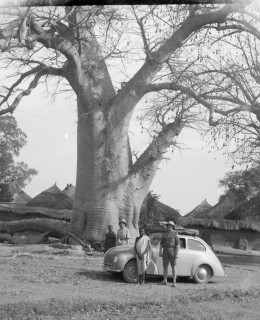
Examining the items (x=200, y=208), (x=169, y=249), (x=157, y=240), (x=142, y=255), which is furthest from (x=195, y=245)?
(x=200, y=208)

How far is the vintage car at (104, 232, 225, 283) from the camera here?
12391 mm

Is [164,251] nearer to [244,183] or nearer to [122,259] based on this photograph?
[122,259]

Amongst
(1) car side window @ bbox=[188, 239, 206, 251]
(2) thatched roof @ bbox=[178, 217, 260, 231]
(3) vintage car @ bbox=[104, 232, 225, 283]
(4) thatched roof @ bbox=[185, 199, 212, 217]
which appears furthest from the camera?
(4) thatched roof @ bbox=[185, 199, 212, 217]

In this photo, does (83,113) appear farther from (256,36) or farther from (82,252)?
(256,36)

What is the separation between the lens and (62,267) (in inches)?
533

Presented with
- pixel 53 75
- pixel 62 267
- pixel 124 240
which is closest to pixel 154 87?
pixel 53 75

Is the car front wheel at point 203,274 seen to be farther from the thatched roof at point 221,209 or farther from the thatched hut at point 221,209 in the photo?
the thatched roof at point 221,209

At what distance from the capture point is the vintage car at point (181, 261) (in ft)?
40.7

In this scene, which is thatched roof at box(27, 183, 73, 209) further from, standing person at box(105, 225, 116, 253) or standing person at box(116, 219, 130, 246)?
standing person at box(116, 219, 130, 246)

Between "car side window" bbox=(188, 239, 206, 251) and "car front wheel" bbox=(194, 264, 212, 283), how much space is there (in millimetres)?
465

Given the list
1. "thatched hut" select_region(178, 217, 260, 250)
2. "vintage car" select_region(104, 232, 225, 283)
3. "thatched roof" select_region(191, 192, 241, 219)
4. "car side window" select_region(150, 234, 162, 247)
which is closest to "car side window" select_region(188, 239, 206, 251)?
"vintage car" select_region(104, 232, 225, 283)

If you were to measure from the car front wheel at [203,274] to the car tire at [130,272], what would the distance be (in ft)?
5.41

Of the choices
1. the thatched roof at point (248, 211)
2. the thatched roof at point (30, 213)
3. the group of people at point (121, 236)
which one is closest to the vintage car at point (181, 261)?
the group of people at point (121, 236)

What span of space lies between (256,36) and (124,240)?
26.5 feet
